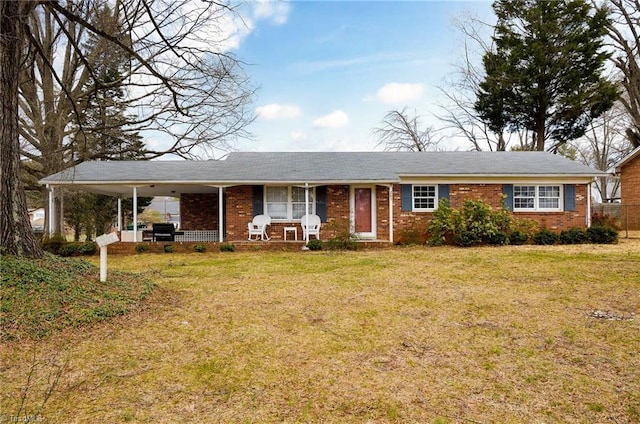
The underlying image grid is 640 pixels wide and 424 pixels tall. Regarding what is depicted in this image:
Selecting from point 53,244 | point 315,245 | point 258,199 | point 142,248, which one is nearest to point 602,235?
point 315,245

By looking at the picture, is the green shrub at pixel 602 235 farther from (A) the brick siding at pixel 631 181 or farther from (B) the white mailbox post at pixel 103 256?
(B) the white mailbox post at pixel 103 256

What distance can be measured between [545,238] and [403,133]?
19.8 meters

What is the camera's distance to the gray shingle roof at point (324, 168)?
14.2 meters

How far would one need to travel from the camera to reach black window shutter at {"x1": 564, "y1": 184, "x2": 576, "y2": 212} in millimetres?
15797

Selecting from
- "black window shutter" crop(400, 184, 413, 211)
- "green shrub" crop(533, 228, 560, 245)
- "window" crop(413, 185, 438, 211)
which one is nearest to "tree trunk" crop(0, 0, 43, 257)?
"black window shutter" crop(400, 184, 413, 211)

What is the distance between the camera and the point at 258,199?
49.7 feet

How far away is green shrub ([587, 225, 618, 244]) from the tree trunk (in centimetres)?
1723

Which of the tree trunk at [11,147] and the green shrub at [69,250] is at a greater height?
the tree trunk at [11,147]

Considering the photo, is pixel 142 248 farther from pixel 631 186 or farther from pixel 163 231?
pixel 631 186

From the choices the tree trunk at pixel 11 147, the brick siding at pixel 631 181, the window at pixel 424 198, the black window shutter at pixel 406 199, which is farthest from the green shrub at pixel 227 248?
the brick siding at pixel 631 181

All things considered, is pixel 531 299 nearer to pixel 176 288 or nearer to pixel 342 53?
pixel 176 288

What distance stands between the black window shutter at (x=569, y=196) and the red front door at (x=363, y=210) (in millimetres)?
8046

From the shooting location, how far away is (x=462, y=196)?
15.6 m

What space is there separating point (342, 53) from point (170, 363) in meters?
15.8
